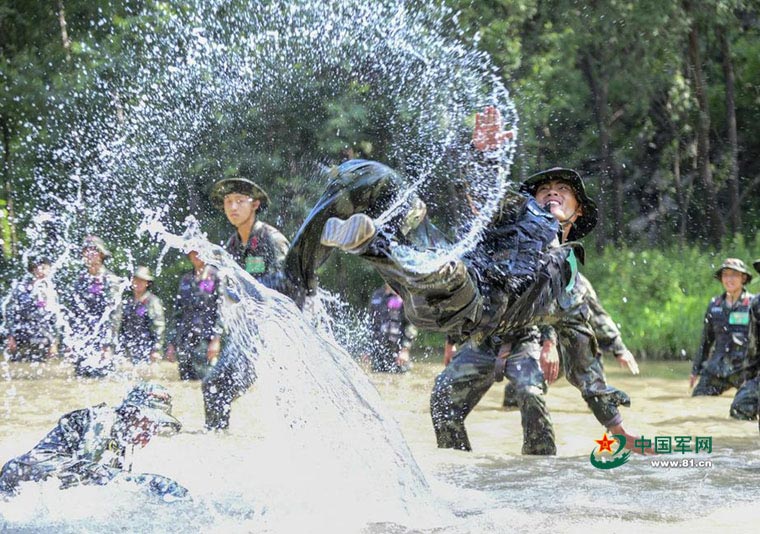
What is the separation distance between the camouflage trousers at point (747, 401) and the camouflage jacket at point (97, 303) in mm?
5536

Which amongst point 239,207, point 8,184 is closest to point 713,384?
point 239,207

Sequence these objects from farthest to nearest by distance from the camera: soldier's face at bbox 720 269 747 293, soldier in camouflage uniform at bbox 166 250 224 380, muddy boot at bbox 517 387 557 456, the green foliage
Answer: the green foliage
soldier in camouflage uniform at bbox 166 250 224 380
soldier's face at bbox 720 269 747 293
muddy boot at bbox 517 387 557 456

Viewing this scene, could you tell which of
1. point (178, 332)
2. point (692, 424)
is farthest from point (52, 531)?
point (178, 332)

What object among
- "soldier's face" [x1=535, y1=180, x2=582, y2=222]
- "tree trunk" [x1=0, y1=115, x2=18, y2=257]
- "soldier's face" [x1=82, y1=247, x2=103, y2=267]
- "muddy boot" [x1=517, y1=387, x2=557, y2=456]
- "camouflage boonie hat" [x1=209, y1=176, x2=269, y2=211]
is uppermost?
"tree trunk" [x1=0, y1=115, x2=18, y2=257]

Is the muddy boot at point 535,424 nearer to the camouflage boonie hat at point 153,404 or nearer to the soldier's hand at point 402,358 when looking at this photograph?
the camouflage boonie hat at point 153,404

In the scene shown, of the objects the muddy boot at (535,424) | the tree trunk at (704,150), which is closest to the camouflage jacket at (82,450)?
the muddy boot at (535,424)

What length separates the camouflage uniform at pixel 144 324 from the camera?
11062mm

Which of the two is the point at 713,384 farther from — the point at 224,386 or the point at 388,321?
the point at 224,386

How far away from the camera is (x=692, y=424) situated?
28.0 feet

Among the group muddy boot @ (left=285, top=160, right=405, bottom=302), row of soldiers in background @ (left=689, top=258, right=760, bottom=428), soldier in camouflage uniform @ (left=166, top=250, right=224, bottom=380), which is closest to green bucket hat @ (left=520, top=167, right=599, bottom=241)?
muddy boot @ (left=285, top=160, right=405, bottom=302)

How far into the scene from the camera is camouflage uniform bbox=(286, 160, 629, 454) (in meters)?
5.00

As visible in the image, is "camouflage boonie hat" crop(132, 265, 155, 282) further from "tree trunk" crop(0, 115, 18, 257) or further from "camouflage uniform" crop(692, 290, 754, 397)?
"tree trunk" crop(0, 115, 18, 257)

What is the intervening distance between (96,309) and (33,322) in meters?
2.34

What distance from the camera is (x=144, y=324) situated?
1109 centimetres
